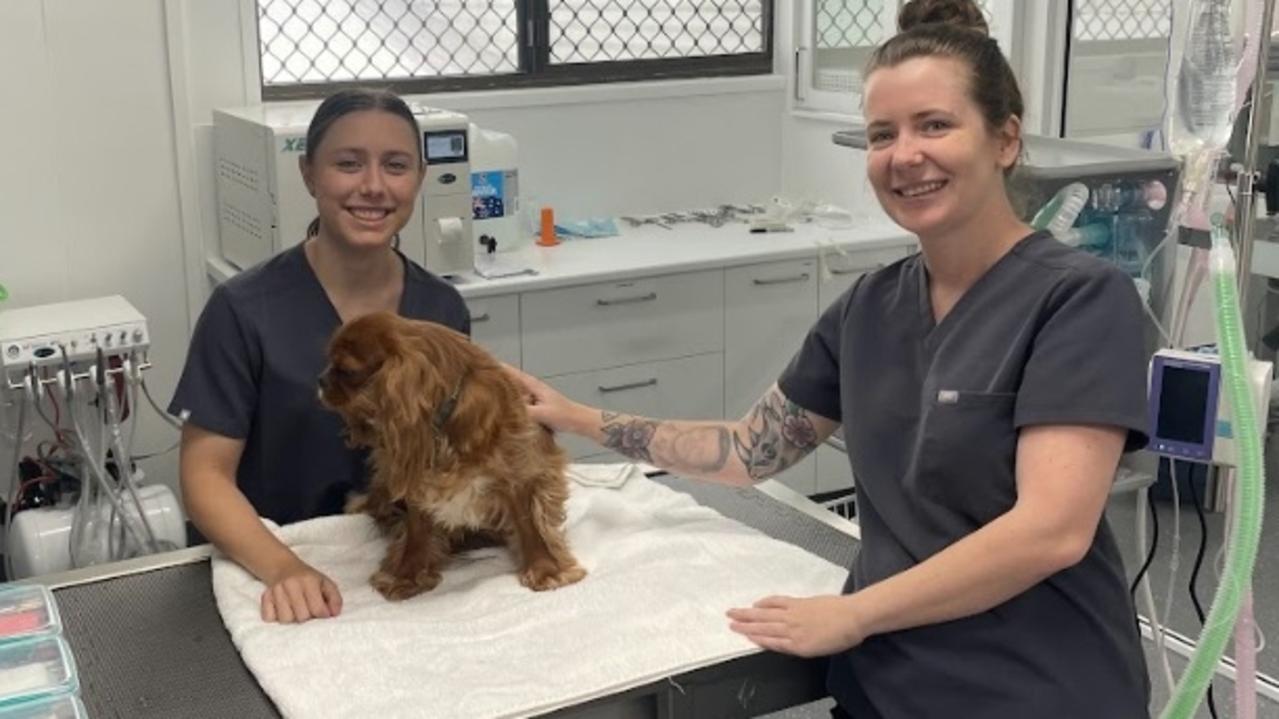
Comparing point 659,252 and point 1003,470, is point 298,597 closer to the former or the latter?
point 1003,470

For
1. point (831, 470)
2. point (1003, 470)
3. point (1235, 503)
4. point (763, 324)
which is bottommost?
point (831, 470)

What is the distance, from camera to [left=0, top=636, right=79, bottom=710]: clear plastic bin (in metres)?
1.39

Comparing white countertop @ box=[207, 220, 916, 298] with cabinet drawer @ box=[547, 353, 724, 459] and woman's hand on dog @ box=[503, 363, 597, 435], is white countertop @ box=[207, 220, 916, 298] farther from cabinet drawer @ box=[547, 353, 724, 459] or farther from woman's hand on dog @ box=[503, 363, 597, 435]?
woman's hand on dog @ box=[503, 363, 597, 435]

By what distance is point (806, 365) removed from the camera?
→ 1.78 m

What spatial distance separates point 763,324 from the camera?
3768 millimetres

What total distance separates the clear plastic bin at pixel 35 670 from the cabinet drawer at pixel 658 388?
2039 mm

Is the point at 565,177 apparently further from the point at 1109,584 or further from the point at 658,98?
the point at 1109,584

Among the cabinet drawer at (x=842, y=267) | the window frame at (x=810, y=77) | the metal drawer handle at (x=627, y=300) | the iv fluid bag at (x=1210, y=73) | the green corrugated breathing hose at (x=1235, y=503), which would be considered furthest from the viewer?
the window frame at (x=810, y=77)

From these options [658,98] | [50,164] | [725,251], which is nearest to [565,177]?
[658,98]

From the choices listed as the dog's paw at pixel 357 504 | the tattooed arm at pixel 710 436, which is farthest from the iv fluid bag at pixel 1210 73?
the dog's paw at pixel 357 504

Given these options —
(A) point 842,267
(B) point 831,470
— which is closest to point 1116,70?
(A) point 842,267

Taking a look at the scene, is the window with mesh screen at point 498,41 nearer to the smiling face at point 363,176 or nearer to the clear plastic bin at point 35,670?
the smiling face at point 363,176

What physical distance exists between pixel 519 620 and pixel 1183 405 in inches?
38.6

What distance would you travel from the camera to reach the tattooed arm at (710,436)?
72.0 inches
